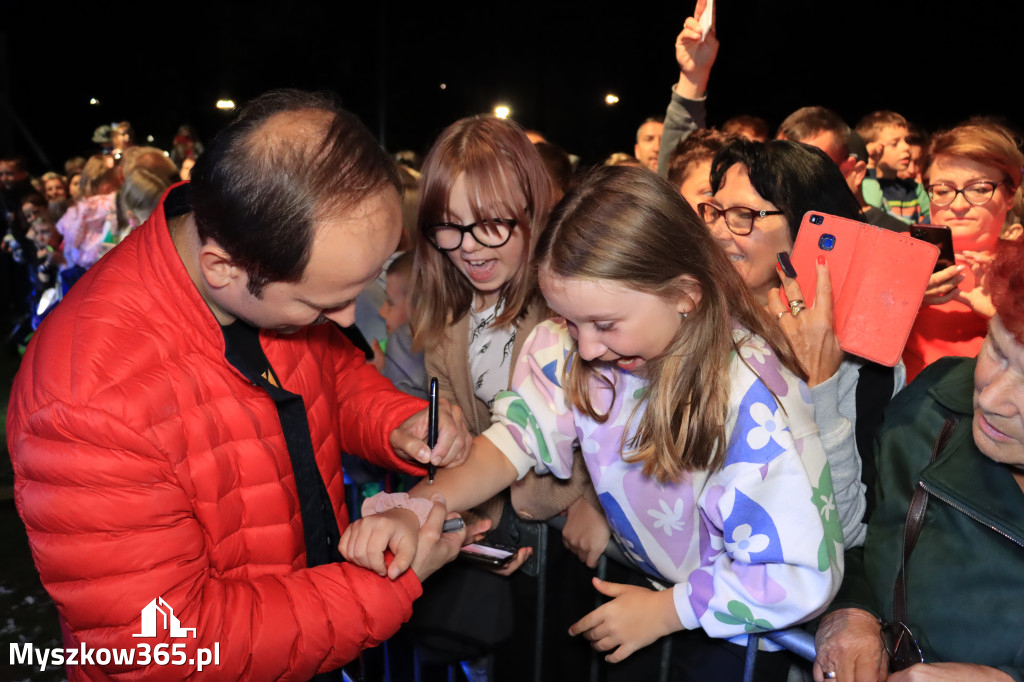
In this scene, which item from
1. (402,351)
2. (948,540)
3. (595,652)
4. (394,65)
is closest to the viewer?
(948,540)

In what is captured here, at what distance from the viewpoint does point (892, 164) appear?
5.36 meters

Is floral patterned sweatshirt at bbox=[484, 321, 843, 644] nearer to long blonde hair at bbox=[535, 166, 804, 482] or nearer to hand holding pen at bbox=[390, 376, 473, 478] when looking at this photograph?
long blonde hair at bbox=[535, 166, 804, 482]

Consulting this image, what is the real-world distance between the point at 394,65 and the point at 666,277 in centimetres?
1438

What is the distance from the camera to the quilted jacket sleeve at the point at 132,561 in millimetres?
1303

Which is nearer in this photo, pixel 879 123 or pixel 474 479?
pixel 474 479

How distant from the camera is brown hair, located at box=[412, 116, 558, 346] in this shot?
7.43ft

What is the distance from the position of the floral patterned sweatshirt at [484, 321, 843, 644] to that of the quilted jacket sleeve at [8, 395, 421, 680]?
0.68 metres

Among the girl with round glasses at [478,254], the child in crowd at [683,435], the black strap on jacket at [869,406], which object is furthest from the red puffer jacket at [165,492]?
the black strap on jacket at [869,406]

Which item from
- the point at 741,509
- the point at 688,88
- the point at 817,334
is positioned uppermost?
the point at 688,88

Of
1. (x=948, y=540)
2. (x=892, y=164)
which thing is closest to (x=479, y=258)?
(x=948, y=540)

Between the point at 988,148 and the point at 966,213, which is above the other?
the point at 988,148

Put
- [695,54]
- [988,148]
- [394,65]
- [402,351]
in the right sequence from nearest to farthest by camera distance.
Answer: [988,148], [402,351], [695,54], [394,65]

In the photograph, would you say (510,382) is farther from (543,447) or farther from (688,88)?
(688,88)

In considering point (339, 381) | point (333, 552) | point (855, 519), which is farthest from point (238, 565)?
point (855, 519)
